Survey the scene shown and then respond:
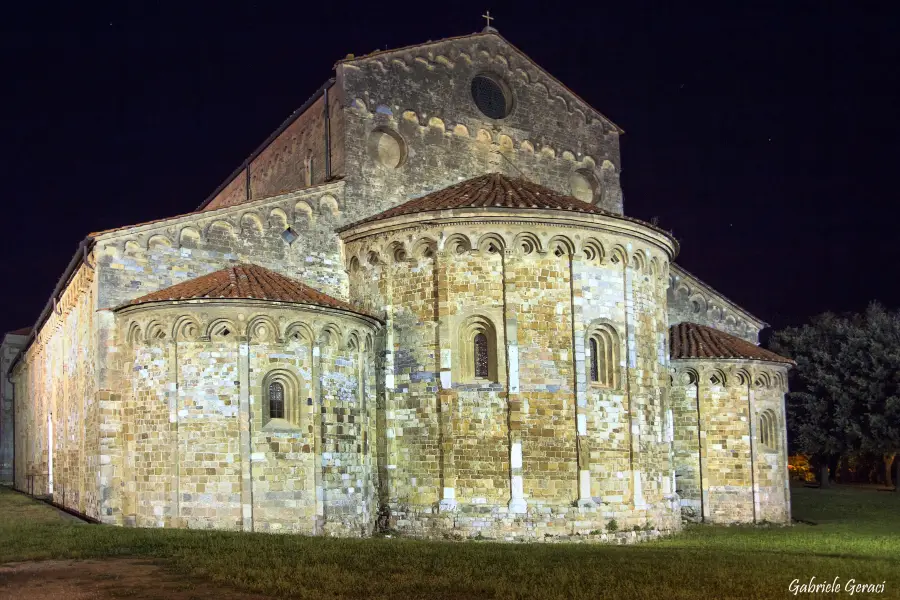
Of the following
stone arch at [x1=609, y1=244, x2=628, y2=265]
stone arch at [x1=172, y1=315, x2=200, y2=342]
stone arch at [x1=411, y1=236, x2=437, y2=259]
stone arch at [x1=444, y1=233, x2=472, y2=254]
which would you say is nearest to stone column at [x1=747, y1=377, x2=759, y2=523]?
stone arch at [x1=609, y1=244, x2=628, y2=265]

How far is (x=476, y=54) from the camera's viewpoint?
28281mm

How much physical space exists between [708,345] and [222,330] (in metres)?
15.2

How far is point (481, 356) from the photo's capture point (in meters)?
A: 23.1

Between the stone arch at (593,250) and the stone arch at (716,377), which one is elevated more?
the stone arch at (593,250)

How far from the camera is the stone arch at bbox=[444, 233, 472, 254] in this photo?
22.8 metres

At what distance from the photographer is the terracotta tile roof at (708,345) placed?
28469 millimetres

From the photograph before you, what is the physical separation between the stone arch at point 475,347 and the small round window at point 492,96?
8.27 m

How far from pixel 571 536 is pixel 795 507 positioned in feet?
55.5

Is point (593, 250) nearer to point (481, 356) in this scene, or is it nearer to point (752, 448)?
point (481, 356)

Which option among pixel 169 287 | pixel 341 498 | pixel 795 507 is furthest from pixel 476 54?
pixel 795 507

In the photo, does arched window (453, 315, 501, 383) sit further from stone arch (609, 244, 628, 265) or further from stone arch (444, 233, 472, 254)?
stone arch (609, 244, 628, 265)

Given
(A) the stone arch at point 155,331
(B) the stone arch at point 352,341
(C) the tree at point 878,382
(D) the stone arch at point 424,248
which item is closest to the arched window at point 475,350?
(D) the stone arch at point 424,248

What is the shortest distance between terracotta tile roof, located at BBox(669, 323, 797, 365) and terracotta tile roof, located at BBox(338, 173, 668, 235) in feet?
20.0

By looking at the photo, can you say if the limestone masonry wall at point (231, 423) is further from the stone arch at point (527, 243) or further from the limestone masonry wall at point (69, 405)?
the stone arch at point (527, 243)
